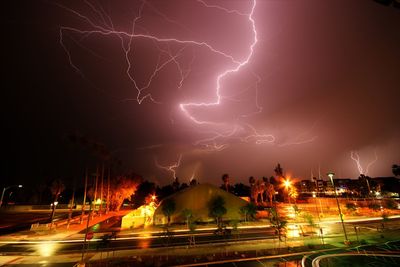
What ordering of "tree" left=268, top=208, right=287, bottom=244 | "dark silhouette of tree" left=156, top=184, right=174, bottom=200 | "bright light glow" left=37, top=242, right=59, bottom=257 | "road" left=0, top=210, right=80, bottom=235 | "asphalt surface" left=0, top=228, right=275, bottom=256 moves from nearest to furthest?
1. "bright light glow" left=37, top=242, right=59, bottom=257
2. "asphalt surface" left=0, top=228, right=275, bottom=256
3. "tree" left=268, top=208, right=287, bottom=244
4. "road" left=0, top=210, right=80, bottom=235
5. "dark silhouette of tree" left=156, top=184, right=174, bottom=200

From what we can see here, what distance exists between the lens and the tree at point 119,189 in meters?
58.9

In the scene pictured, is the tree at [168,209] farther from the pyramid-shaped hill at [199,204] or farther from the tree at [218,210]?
the tree at [218,210]

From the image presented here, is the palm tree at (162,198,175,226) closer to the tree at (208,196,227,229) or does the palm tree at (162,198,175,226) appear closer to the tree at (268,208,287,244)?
the tree at (208,196,227,229)

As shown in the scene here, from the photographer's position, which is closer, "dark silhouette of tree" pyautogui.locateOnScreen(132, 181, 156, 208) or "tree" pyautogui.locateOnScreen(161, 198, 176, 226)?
"tree" pyautogui.locateOnScreen(161, 198, 176, 226)

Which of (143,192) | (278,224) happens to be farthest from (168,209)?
(143,192)

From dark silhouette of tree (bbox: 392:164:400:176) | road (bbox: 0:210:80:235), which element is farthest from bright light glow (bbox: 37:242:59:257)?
dark silhouette of tree (bbox: 392:164:400:176)

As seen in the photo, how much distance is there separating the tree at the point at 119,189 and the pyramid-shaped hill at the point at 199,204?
25512 millimetres

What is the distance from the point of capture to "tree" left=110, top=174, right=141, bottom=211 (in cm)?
5891

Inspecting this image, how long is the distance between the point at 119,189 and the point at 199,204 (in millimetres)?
29999

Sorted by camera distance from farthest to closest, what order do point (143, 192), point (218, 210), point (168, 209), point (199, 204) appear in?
point (143, 192)
point (199, 204)
point (168, 209)
point (218, 210)

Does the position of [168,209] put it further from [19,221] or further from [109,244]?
[19,221]

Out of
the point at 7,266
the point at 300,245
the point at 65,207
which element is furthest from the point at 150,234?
the point at 65,207

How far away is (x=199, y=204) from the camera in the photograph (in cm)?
3791

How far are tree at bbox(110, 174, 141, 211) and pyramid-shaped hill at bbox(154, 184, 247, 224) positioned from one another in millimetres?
25512
